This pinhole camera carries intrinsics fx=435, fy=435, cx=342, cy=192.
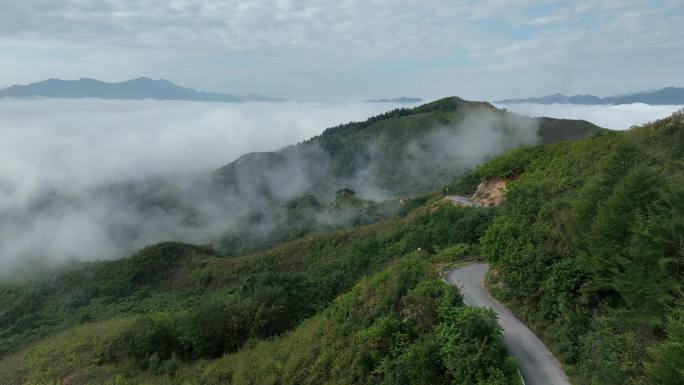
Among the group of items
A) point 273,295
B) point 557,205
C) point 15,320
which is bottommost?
point 15,320

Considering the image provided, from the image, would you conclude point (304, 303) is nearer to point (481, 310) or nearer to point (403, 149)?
point (481, 310)

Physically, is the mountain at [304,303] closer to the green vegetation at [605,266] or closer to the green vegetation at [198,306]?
the green vegetation at [198,306]

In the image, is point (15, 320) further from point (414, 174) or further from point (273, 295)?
point (414, 174)

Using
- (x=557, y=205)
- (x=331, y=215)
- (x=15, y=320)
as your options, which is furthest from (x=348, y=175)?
(x=557, y=205)

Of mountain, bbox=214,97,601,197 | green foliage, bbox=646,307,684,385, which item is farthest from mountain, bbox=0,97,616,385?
green foliage, bbox=646,307,684,385

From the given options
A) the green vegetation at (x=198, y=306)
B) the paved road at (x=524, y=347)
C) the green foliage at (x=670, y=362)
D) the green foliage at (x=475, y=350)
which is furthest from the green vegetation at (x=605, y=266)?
the green vegetation at (x=198, y=306)

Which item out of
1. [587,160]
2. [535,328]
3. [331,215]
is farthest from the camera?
[331,215]

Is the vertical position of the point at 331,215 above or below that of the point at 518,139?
below

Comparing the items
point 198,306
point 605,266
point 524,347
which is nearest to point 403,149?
point 198,306

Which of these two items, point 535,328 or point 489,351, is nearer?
point 489,351
